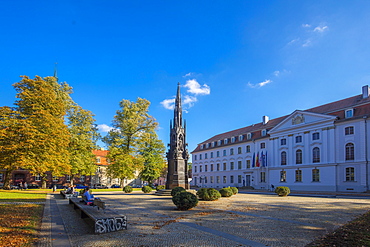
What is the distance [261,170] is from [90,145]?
30919 millimetres

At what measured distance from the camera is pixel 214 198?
19250 millimetres

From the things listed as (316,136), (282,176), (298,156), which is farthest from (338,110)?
(282,176)

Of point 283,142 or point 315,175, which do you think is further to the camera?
point 283,142

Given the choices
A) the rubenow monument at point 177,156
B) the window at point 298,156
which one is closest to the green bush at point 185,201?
the rubenow monument at point 177,156

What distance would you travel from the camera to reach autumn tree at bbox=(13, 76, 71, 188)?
2445 cm

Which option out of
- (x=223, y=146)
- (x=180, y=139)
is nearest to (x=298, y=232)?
(x=180, y=139)

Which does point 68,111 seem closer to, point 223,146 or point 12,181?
point 12,181

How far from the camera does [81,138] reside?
36.7 metres

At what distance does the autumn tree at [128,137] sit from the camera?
36.2 metres

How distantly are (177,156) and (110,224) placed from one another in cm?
1712

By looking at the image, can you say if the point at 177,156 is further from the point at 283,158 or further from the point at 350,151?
the point at 283,158

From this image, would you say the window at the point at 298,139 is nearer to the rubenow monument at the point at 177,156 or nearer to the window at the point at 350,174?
the window at the point at 350,174

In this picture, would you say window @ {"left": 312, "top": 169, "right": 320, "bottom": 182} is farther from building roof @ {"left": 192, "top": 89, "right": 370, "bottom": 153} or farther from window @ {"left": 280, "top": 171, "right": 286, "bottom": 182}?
building roof @ {"left": 192, "top": 89, "right": 370, "bottom": 153}

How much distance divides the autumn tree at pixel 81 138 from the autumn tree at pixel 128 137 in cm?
294
